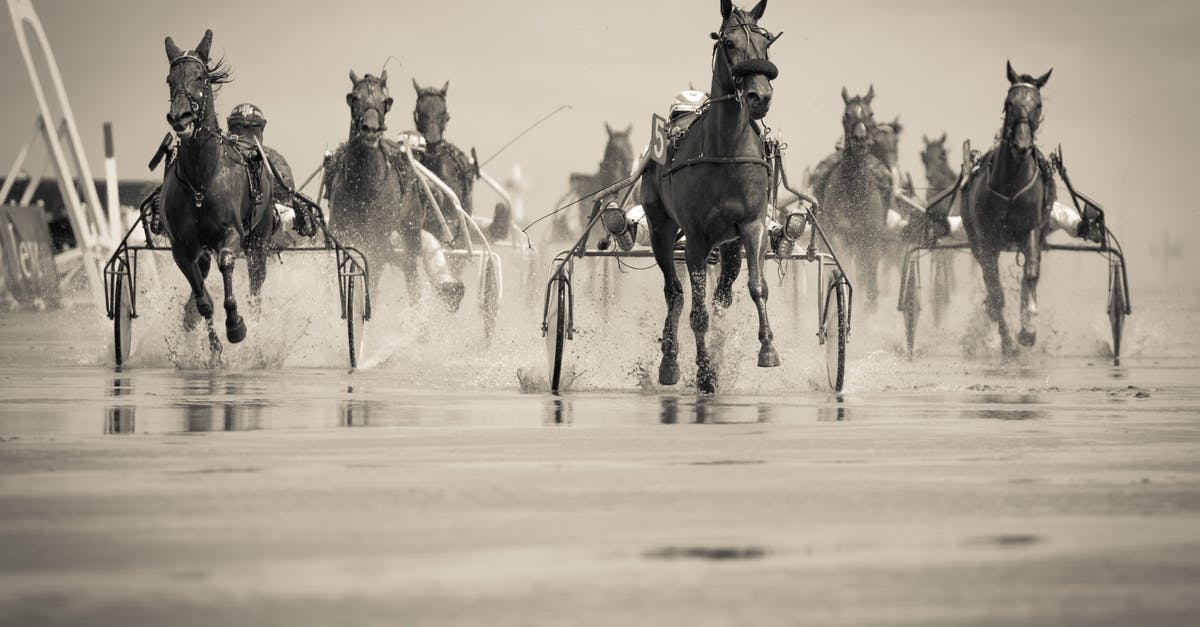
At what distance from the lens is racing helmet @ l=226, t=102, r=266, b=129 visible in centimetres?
2166

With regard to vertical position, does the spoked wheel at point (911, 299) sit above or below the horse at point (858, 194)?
below

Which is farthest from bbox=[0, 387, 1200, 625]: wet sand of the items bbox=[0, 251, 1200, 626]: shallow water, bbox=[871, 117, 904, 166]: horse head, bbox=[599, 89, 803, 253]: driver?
bbox=[871, 117, 904, 166]: horse head

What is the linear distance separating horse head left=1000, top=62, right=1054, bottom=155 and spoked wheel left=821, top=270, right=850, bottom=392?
16.8 feet

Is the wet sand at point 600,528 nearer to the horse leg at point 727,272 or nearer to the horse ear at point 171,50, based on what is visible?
the horse leg at point 727,272

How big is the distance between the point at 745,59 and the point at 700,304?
185 centimetres

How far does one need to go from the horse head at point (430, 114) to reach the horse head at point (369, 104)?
3.87 metres

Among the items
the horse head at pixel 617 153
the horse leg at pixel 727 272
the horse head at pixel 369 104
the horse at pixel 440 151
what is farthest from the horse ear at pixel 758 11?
the horse head at pixel 617 153

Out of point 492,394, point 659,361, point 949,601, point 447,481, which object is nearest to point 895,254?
point 659,361

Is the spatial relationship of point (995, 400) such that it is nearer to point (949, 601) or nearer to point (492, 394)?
point (492, 394)

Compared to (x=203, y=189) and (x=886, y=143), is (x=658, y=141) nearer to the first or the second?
(x=203, y=189)

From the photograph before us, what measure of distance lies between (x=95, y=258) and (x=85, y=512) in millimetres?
39745

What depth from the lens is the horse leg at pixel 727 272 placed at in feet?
51.3

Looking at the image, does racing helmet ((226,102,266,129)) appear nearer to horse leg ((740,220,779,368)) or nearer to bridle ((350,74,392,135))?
bridle ((350,74,392,135))

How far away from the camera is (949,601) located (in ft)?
19.8
